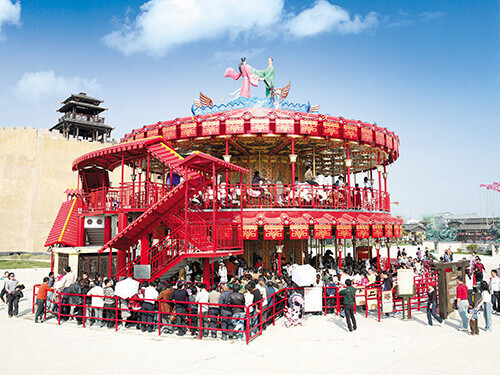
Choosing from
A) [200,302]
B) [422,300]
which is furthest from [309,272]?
[422,300]

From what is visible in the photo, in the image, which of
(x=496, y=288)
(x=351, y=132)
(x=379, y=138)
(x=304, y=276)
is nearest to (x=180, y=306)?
(x=304, y=276)

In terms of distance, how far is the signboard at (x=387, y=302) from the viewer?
13.0 meters

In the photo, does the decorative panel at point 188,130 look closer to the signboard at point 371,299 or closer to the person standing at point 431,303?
the signboard at point 371,299

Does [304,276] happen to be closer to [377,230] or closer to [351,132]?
[377,230]

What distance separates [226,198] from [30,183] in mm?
55662

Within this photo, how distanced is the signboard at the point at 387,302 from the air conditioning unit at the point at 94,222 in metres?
15.1

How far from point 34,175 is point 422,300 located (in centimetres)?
6325

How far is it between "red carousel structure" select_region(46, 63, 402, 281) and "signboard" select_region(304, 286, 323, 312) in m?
3.52

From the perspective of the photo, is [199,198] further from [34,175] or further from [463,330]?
[34,175]

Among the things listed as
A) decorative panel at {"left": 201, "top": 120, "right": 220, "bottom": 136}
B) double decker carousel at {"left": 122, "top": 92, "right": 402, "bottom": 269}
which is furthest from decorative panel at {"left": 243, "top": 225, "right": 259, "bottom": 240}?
decorative panel at {"left": 201, "top": 120, "right": 220, "bottom": 136}

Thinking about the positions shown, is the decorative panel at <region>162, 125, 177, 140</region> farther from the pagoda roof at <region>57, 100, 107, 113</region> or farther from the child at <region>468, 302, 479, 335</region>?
the pagoda roof at <region>57, 100, 107, 113</region>

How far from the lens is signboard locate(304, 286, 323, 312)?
1341 centimetres

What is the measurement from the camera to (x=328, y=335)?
1128cm

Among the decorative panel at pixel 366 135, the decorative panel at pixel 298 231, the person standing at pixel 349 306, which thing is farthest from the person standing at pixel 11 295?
the decorative panel at pixel 366 135
